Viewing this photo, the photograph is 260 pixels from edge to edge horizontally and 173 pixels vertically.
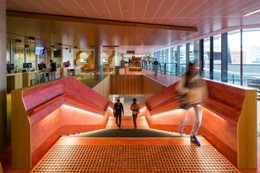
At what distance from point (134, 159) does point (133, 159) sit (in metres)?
0.02

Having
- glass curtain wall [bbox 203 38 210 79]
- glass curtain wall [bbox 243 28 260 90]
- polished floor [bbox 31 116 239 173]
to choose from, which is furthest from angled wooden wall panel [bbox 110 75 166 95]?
polished floor [bbox 31 116 239 173]

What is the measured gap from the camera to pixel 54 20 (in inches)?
420

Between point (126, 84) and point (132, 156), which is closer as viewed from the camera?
point (132, 156)

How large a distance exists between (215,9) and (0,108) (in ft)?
24.5

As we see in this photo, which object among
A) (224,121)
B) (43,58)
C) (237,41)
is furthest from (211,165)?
(43,58)

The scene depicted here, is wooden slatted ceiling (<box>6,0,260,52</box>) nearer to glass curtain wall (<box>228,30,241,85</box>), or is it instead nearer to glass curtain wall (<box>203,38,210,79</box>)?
glass curtain wall (<box>228,30,241,85</box>)

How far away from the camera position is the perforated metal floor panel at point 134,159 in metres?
4.07

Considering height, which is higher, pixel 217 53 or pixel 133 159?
pixel 217 53

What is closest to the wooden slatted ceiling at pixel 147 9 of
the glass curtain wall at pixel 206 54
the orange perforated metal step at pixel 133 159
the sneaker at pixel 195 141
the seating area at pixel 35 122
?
the seating area at pixel 35 122

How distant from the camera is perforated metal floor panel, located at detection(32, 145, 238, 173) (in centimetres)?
407

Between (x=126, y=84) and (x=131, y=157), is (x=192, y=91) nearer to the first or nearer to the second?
(x=131, y=157)

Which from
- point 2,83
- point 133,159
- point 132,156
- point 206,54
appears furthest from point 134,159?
point 206,54

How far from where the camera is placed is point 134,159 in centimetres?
441

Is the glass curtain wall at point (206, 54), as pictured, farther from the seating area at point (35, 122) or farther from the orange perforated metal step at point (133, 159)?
the orange perforated metal step at point (133, 159)
